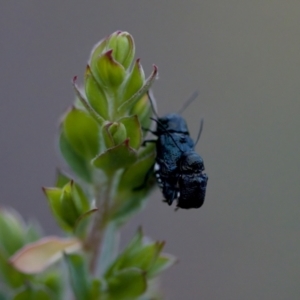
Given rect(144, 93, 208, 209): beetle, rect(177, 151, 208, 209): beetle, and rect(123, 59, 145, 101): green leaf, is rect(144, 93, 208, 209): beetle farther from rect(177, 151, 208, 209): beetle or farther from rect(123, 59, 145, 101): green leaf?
rect(123, 59, 145, 101): green leaf

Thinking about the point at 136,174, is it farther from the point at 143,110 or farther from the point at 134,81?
the point at 134,81

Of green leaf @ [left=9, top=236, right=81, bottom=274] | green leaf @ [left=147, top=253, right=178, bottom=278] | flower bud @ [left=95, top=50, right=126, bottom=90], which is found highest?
flower bud @ [left=95, top=50, right=126, bottom=90]

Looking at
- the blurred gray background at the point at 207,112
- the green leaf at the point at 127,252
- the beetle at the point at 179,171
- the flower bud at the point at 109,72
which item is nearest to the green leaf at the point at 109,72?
the flower bud at the point at 109,72

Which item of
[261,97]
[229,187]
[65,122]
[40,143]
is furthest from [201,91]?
[65,122]

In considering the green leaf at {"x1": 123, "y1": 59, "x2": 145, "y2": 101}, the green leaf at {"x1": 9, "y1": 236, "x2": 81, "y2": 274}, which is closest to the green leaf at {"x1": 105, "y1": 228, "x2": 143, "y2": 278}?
the green leaf at {"x1": 9, "y1": 236, "x2": 81, "y2": 274}

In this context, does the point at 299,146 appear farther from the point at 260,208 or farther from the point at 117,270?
the point at 117,270

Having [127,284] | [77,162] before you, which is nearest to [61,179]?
[77,162]

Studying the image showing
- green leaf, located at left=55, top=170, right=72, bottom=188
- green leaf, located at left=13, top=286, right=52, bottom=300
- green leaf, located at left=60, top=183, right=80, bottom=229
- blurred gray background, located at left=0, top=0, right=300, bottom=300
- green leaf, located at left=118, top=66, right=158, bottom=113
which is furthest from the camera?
blurred gray background, located at left=0, top=0, right=300, bottom=300
